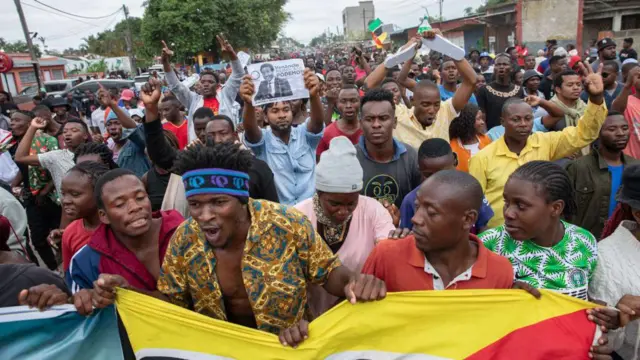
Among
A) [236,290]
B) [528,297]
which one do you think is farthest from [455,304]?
[236,290]

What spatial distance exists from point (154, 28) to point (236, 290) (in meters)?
32.7

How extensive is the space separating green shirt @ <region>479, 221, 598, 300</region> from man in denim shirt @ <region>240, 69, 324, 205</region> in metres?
2.04

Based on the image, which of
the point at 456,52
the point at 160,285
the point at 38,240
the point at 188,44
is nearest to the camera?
the point at 160,285

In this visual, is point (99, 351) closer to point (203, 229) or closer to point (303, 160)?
point (203, 229)

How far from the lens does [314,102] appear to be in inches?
173

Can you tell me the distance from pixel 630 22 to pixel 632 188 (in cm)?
2743

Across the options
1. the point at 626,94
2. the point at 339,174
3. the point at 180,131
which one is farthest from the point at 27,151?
the point at 626,94

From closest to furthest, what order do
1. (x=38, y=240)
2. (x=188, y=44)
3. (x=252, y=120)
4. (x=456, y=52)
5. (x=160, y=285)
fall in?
1. (x=160, y=285)
2. (x=252, y=120)
3. (x=456, y=52)
4. (x=38, y=240)
5. (x=188, y=44)

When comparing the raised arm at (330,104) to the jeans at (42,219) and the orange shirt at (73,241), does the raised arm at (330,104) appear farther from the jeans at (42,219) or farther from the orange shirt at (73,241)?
the orange shirt at (73,241)

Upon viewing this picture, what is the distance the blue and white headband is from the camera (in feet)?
7.45

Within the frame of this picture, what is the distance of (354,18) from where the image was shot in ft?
380

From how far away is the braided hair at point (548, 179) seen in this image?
8.50 feet

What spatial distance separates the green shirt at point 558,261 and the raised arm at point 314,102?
2286 mm

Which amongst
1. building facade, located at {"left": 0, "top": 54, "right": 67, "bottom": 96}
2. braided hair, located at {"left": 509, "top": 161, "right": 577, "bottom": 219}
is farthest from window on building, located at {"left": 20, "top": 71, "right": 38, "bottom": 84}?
braided hair, located at {"left": 509, "top": 161, "right": 577, "bottom": 219}
